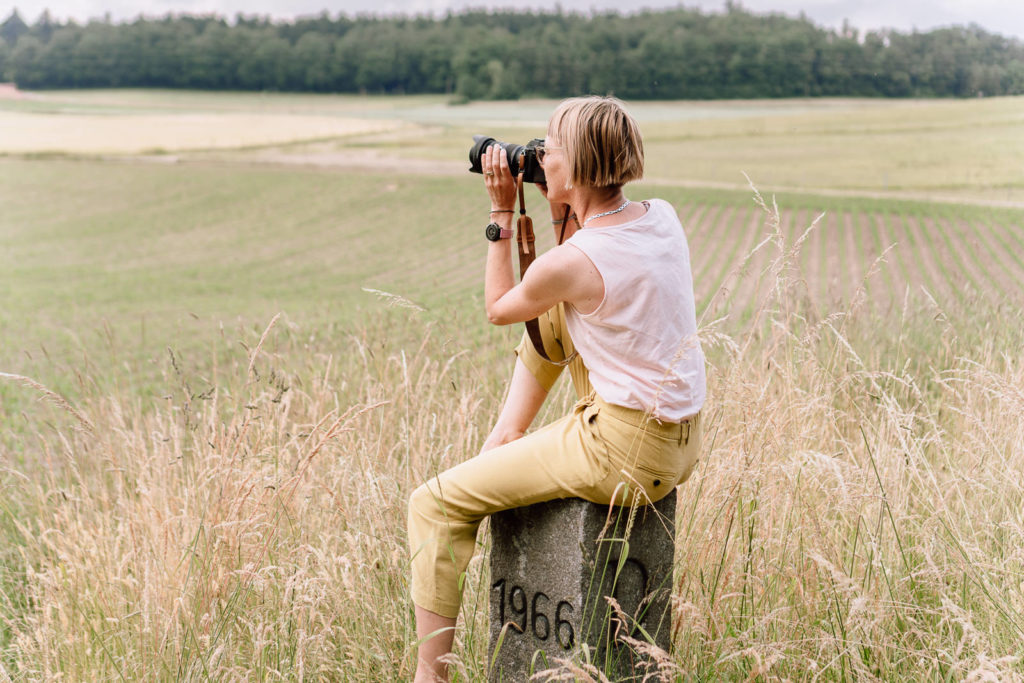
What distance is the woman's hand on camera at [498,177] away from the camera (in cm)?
221

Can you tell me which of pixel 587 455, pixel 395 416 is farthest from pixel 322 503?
pixel 587 455

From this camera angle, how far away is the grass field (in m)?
2.36

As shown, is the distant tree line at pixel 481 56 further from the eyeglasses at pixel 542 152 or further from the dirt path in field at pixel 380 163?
the eyeglasses at pixel 542 152

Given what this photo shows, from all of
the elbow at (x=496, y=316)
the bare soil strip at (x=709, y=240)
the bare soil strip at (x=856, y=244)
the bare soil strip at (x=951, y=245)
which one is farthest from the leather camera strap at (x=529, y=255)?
the bare soil strip at (x=856, y=244)

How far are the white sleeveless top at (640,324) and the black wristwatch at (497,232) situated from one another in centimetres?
22

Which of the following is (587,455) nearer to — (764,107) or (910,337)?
(910,337)

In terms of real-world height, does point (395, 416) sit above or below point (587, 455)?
below

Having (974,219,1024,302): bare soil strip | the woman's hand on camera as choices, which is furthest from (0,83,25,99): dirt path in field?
the woman's hand on camera

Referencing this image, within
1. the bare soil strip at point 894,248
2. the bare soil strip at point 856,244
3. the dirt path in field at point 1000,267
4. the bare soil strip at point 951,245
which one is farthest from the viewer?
the bare soil strip at point 856,244

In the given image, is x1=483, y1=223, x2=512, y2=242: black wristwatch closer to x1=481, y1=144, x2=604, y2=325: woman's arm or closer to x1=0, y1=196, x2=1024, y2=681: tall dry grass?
x1=481, y1=144, x2=604, y2=325: woman's arm

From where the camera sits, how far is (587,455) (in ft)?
6.73

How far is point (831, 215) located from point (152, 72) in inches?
2899

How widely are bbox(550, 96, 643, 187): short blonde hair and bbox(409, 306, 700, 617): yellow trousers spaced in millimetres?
585

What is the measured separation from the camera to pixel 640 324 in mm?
2025
